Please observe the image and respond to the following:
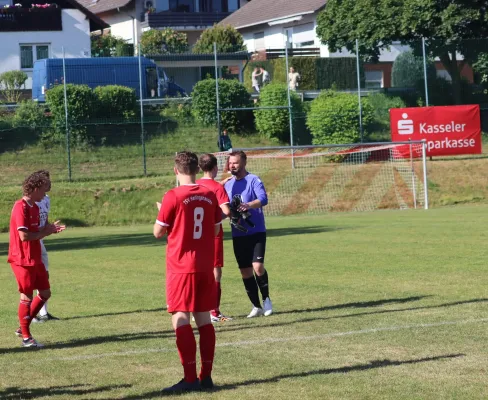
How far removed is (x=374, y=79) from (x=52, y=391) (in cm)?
3260

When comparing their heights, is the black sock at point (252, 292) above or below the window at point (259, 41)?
below

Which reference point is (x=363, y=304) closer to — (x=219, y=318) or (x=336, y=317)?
(x=336, y=317)

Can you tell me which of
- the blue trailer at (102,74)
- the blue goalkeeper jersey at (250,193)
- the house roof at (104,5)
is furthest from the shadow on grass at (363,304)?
the house roof at (104,5)

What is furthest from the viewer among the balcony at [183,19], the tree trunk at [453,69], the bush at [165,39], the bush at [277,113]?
the balcony at [183,19]

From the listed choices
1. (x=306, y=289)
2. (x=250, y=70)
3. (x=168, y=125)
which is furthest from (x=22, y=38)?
(x=306, y=289)

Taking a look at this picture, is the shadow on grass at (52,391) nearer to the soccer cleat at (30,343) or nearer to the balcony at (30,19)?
the soccer cleat at (30,343)

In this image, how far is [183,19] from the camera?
2741 inches

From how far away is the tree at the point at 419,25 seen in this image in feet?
132

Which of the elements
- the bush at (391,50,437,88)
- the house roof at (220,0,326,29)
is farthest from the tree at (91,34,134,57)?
the bush at (391,50,437,88)

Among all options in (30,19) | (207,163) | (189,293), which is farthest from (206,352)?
(30,19)

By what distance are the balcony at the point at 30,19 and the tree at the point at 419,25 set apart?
1860 cm

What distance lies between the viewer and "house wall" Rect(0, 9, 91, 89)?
2138 inches

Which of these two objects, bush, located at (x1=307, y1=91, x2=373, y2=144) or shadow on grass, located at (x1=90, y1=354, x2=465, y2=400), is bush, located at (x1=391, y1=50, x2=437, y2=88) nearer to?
bush, located at (x1=307, y1=91, x2=373, y2=144)

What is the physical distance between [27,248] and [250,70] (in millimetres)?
38208
